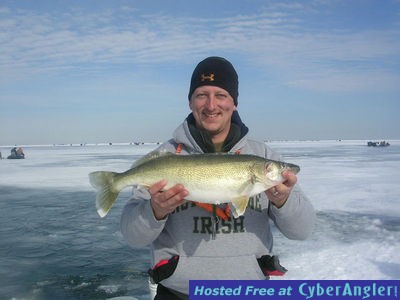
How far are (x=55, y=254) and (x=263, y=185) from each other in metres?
6.07

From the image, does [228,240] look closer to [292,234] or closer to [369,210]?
[292,234]

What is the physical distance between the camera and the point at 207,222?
9.87 feet

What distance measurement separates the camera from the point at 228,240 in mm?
2938

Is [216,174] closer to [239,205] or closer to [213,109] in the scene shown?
[239,205]

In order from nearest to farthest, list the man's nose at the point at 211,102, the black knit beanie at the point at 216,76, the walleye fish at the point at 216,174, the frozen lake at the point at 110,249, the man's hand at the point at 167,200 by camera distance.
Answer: the man's hand at the point at 167,200, the walleye fish at the point at 216,174, the man's nose at the point at 211,102, the black knit beanie at the point at 216,76, the frozen lake at the point at 110,249

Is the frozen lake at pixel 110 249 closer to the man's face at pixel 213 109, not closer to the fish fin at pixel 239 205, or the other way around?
the fish fin at pixel 239 205

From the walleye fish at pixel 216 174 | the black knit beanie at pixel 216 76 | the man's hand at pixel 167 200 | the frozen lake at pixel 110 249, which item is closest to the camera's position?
the man's hand at pixel 167 200

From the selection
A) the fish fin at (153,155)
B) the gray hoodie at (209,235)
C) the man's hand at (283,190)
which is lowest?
the gray hoodie at (209,235)

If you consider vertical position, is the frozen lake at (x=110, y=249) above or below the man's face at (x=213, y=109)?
below

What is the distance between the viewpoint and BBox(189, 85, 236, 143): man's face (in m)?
3.13

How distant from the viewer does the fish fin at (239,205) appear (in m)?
2.88

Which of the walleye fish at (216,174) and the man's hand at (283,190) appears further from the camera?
the walleye fish at (216,174)

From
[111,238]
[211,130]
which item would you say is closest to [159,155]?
[211,130]

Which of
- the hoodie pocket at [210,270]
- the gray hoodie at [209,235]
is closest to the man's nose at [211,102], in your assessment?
the gray hoodie at [209,235]
